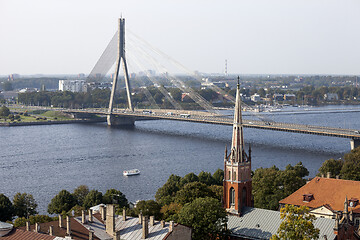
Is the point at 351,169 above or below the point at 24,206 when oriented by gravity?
Answer: above

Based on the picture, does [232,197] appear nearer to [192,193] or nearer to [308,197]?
[308,197]

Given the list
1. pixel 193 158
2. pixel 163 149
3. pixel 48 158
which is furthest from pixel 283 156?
pixel 48 158

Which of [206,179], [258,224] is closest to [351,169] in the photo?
[206,179]

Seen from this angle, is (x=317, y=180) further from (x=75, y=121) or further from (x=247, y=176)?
(x=75, y=121)

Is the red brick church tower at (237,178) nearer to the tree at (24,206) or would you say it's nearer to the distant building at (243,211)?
the distant building at (243,211)

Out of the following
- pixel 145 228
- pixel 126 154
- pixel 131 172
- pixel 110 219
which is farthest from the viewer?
pixel 126 154

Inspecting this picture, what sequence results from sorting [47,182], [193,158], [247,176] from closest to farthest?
[247,176]
[47,182]
[193,158]
